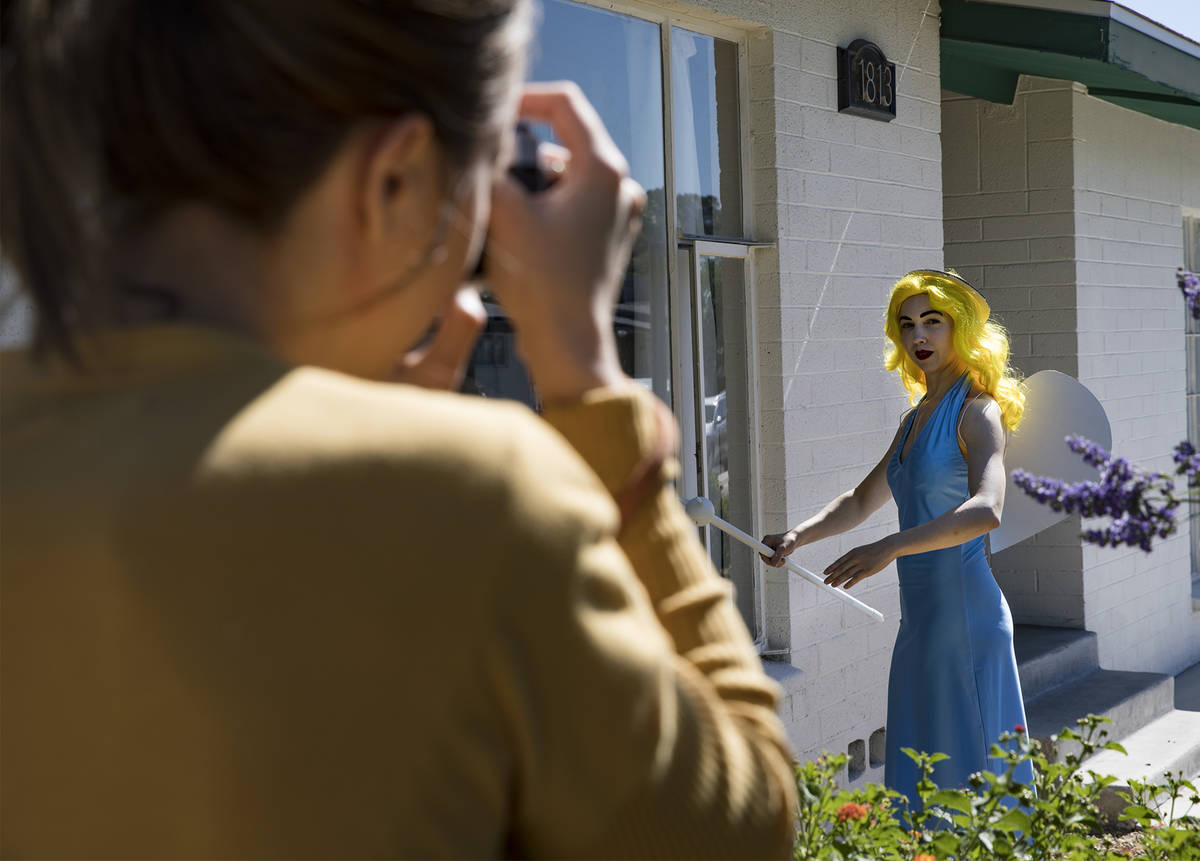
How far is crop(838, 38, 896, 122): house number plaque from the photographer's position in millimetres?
5660

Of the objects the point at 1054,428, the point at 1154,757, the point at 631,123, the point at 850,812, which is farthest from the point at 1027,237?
the point at 850,812

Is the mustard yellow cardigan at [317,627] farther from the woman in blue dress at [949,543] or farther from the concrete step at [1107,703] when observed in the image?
the concrete step at [1107,703]

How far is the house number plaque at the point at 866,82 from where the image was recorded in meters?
5.66

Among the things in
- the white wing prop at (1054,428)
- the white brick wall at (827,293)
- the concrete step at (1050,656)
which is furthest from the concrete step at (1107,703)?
the white wing prop at (1054,428)

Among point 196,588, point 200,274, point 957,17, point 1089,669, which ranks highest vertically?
point 957,17

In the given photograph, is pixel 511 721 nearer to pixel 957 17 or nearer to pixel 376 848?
pixel 376 848

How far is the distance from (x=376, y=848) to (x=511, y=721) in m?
0.09

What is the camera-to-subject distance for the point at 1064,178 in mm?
Answer: 7629

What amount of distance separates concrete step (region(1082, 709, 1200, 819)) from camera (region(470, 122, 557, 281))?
558 centimetres

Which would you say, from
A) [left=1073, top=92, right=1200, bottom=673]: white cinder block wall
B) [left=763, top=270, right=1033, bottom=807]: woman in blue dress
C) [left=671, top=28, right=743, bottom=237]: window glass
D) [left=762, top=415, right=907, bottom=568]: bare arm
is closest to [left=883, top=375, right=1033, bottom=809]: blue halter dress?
[left=763, top=270, right=1033, bottom=807]: woman in blue dress

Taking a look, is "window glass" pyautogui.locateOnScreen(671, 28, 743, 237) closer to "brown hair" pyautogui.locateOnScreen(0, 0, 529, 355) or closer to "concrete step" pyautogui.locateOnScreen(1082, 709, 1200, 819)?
"concrete step" pyautogui.locateOnScreen(1082, 709, 1200, 819)

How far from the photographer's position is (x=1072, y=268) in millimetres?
7625

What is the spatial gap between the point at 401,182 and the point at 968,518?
3686 millimetres

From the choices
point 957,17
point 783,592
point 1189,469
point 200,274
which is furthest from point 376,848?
point 957,17
